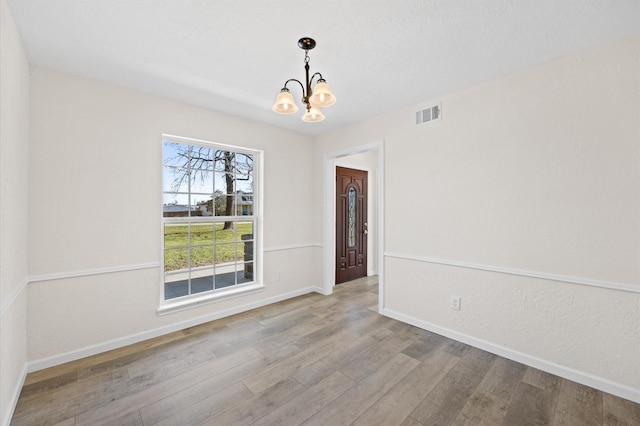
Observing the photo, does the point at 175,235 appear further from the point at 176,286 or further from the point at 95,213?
the point at 95,213

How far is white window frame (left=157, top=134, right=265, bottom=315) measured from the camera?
299 centimetres

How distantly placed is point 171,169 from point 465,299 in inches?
138

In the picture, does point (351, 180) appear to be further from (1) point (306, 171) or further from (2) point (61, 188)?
(2) point (61, 188)

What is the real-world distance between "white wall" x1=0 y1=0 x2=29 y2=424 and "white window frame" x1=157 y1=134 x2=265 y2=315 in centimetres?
102

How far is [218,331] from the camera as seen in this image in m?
3.01

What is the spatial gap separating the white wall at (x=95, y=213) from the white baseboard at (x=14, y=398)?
5.7 inches

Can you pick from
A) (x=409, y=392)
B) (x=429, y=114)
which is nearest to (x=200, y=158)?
(x=429, y=114)

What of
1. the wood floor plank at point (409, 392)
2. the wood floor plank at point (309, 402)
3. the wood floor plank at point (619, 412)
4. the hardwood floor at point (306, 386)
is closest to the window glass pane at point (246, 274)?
the hardwood floor at point (306, 386)

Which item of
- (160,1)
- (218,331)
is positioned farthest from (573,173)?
(218,331)

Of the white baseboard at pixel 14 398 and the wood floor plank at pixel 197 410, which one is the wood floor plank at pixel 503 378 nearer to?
the wood floor plank at pixel 197 410

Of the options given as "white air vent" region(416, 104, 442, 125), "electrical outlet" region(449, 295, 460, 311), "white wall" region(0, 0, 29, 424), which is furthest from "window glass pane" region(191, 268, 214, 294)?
"white air vent" region(416, 104, 442, 125)

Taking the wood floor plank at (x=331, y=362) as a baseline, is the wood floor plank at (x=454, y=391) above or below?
below

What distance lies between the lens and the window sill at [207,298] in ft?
9.78

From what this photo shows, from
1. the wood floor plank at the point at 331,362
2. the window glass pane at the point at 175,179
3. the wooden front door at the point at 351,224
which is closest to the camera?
the wood floor plank at the point at 331,362
